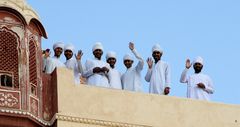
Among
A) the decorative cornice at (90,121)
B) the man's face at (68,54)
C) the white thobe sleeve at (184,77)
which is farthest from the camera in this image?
the white thobe sleeve at (184,77)

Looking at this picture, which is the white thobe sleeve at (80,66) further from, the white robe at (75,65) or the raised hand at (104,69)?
the raised hand at (104,69)

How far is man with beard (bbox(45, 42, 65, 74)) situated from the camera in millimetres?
27844

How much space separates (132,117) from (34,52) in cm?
243

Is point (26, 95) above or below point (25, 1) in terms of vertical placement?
below

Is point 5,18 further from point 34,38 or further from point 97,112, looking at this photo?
point 97,112

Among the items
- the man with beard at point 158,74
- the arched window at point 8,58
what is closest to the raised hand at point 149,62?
the man with beard at point 158,74

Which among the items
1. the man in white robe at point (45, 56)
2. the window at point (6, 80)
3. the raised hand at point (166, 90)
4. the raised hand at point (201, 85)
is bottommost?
the raised hand at point (166, 90)

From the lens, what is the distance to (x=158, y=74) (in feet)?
93.2

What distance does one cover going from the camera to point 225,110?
2811cm

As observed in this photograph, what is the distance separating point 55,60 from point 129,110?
2.14 metres

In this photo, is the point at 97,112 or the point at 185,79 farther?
the point at 185,79

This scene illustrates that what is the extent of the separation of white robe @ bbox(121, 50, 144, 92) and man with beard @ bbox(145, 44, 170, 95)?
21 cm

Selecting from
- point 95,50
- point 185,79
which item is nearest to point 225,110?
point 185,79

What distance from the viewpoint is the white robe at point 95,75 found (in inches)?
1098
